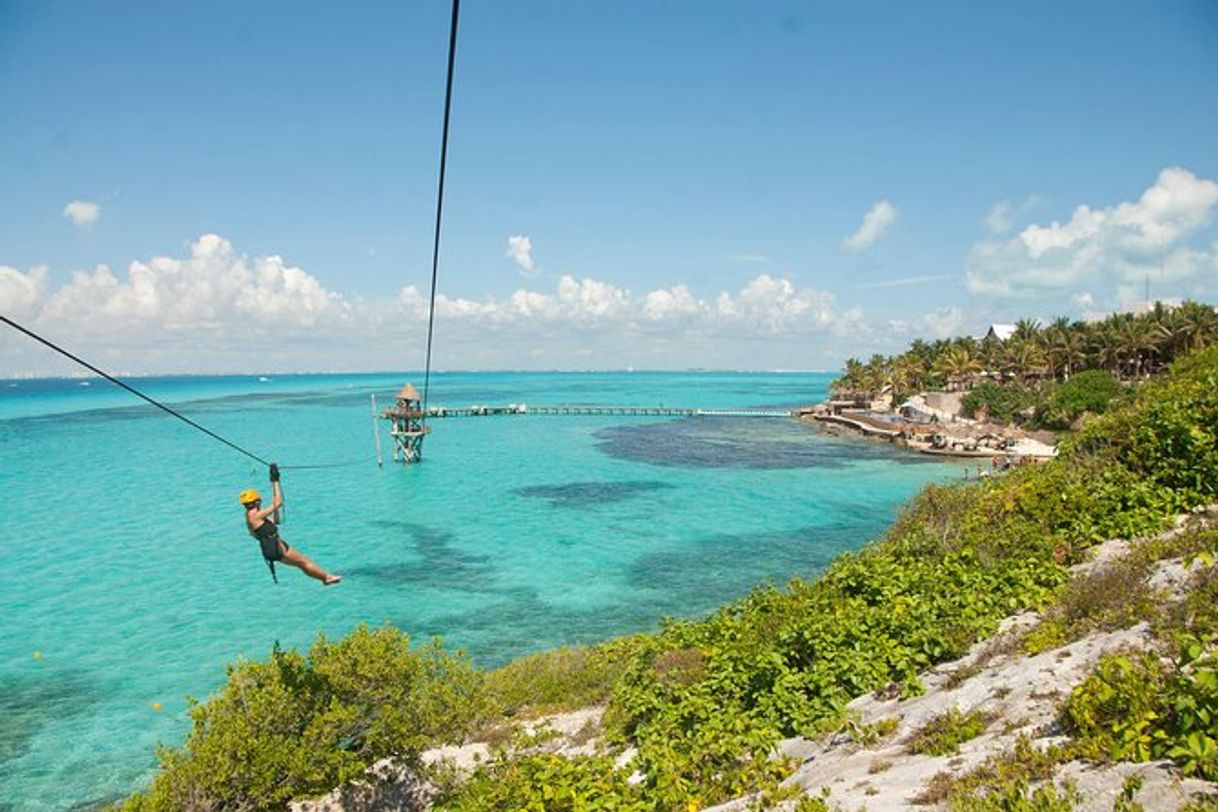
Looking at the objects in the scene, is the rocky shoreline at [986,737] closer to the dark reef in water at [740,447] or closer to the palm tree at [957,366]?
the dark reef in water at [740,447]

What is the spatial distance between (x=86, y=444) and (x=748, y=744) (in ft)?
338

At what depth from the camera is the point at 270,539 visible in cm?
966

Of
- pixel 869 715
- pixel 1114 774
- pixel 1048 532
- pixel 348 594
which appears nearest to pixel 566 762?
pixel 869 715

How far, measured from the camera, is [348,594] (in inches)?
1082

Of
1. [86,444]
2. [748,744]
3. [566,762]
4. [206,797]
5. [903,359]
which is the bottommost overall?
[86,444]

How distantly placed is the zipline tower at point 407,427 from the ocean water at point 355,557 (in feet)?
6.01

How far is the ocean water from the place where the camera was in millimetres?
19281

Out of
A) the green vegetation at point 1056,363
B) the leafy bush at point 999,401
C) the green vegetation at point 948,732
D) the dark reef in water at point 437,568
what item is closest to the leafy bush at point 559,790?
the green vegetation at point 948,732

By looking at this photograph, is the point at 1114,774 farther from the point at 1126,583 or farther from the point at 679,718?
the point at 679,718

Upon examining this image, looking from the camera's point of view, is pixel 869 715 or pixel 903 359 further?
pixel 903 359

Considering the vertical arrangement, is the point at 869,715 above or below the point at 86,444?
above

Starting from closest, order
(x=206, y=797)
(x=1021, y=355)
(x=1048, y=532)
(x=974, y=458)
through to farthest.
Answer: (x=206, y=797), (x=1048, y=532), (x=974, y=458), (x=1021, y=355)

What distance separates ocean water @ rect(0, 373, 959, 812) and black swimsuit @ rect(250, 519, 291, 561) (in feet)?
32.1

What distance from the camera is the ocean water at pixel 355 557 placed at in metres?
19.3
